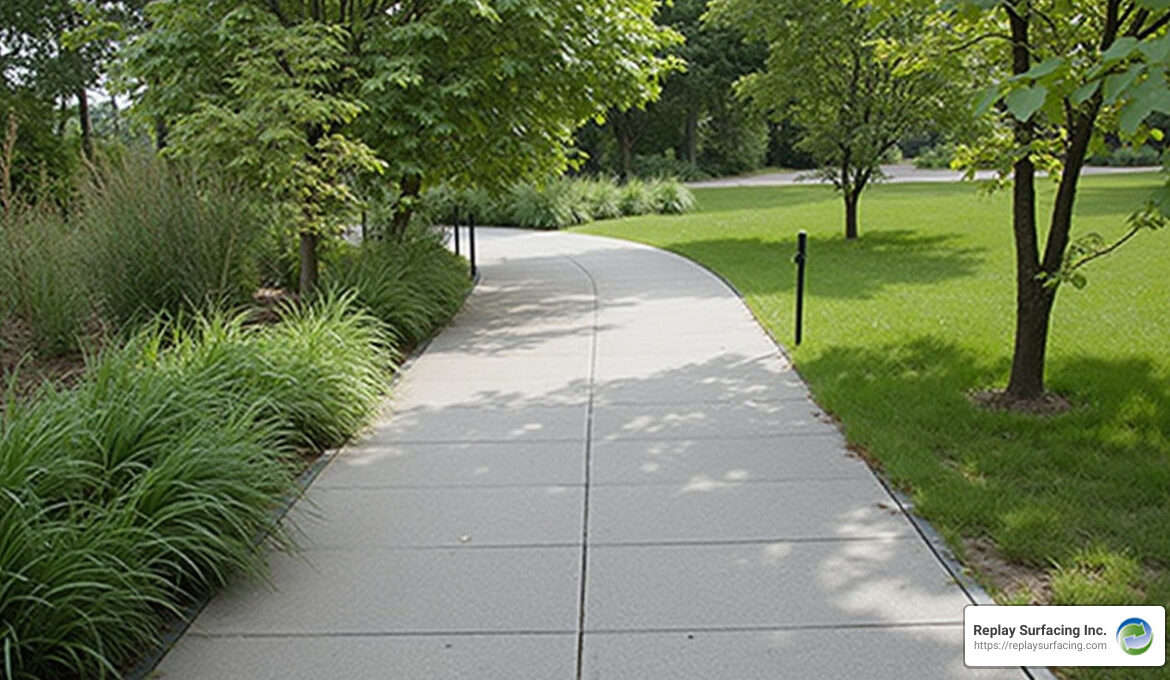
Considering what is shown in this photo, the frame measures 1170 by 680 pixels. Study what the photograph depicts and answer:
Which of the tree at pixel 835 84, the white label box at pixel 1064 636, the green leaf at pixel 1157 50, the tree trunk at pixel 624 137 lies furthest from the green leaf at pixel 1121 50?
the tree trunk at pixel 624 137

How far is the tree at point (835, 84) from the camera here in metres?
16.6

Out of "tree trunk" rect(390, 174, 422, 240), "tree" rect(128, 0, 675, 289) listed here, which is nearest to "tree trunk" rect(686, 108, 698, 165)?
"tree trunk" rect(390, 174, 422, 240)

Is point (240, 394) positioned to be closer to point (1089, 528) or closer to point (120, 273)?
point (120, 273)

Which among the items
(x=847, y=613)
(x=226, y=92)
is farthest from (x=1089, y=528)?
(x=226, y=92)

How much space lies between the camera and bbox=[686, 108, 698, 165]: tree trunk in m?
48.8

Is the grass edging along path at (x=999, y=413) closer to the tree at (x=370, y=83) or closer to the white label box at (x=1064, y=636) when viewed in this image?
the white label box at (x=1064, y=636)

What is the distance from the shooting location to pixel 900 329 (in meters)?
9.73

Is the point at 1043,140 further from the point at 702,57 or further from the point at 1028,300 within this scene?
the point at 702,57

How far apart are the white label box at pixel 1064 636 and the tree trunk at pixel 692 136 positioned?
46.1m

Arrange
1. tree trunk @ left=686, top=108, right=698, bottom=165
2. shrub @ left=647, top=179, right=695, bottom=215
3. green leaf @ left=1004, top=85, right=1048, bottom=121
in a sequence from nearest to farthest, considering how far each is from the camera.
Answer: green leaf @ left=1004, top=85, right=1048, bottom=121
shrub @ left=647, top=179, right=695, bottom=215
tree trunk @ left=686, top=108, right=698, bottom=165

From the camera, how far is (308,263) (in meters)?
10.3

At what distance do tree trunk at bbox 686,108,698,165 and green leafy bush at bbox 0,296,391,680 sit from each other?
44309mm

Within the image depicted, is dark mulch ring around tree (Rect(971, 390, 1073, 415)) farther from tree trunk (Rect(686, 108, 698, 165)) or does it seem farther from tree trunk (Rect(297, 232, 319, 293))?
tree trunk (Rect(686, 108, 698, 165))

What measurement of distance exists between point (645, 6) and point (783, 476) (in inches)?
326
